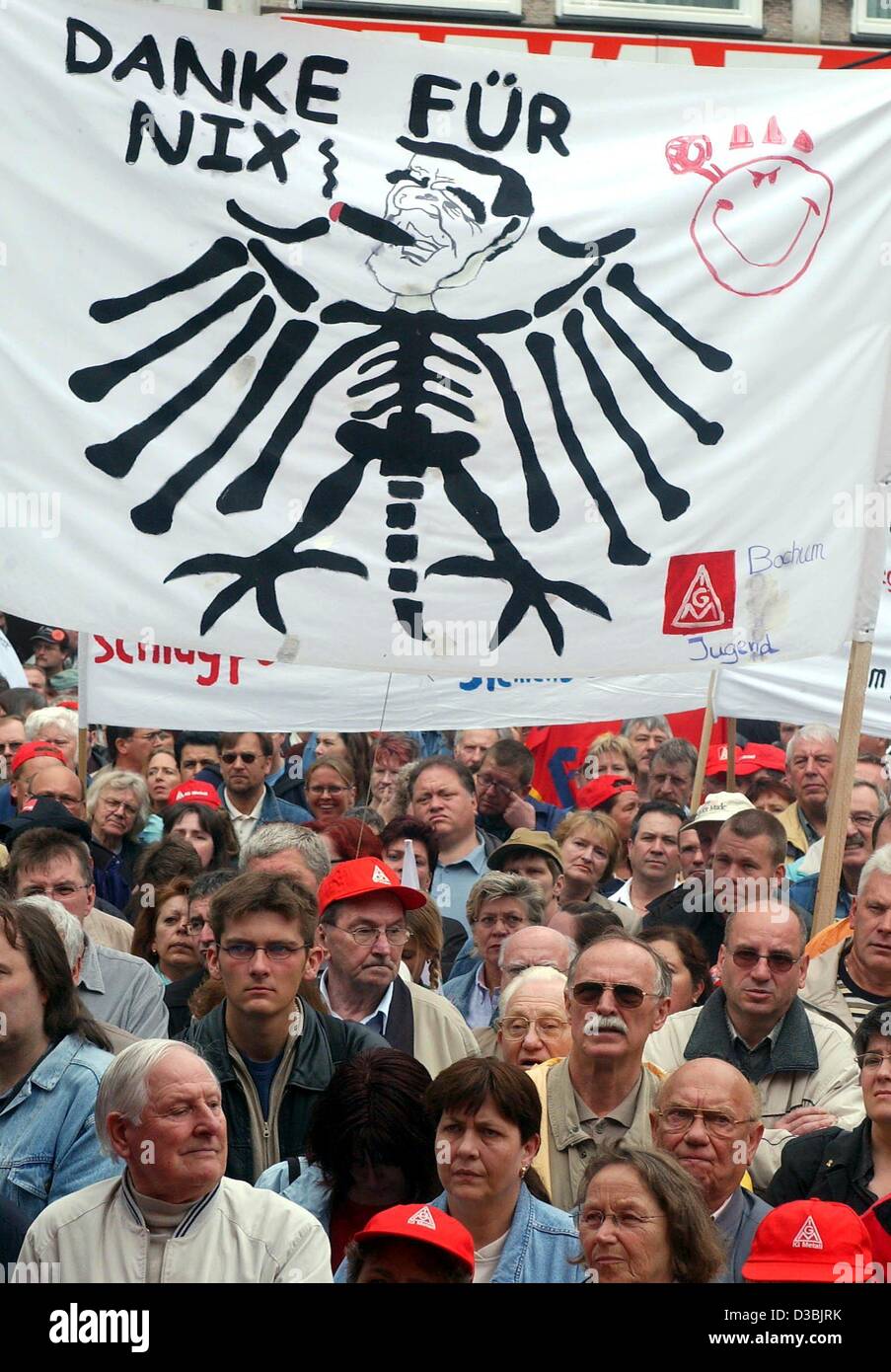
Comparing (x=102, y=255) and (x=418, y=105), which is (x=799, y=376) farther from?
(x=102, y=255)

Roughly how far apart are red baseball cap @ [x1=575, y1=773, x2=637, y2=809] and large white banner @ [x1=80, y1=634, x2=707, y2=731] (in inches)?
12.0

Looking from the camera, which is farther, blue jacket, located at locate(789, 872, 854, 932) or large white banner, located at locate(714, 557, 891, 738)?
large white banner, located at locate(714, 557, 891, 738)

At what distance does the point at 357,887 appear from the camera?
6.14 meters

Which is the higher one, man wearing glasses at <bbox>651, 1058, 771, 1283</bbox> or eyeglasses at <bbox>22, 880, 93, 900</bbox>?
eyeglasses at <bbox>22, 880, 93, 900</bbox>

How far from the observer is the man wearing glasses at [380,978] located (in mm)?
6051

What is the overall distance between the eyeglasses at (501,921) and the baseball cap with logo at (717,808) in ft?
3.67

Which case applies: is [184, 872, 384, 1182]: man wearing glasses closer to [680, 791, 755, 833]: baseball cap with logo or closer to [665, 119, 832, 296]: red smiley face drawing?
[665, 119, 832, 296]: red smiley face drawing

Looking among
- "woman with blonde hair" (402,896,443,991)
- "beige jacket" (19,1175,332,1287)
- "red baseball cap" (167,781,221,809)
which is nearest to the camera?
"beige jacket" (19,1175,332,1287)

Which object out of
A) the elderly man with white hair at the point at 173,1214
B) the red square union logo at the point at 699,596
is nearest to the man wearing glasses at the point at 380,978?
the red square union logo at the point at 699,596

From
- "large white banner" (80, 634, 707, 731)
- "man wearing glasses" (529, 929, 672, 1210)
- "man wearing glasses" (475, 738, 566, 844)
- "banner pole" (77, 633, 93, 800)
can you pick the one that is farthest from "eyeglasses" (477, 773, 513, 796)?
"man wearing glasses" (529, 929, 672, 1210)

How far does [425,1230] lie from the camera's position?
166 inches

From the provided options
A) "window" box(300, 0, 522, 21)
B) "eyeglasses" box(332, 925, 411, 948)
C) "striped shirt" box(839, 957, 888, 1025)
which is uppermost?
"window" box(300, 0, 522, 21)

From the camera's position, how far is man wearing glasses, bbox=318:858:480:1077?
6.05 m
